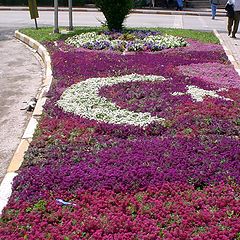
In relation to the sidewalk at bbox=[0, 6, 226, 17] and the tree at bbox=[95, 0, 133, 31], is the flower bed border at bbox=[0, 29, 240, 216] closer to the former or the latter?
the tree at bbox=[95, 0, 133, 31]

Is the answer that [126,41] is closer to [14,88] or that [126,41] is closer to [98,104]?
[14,88]

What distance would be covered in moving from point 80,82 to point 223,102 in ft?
9.30

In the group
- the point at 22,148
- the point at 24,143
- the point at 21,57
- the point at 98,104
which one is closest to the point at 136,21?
the point at 21,57

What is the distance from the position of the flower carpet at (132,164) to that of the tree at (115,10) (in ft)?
20.6

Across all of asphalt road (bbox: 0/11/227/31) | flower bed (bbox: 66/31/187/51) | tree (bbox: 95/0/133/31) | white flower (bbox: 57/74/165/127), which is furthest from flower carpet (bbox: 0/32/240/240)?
asphalt road (bbox: 0/11/227/31)

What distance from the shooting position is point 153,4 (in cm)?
3056

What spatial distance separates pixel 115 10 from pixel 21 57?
379cm

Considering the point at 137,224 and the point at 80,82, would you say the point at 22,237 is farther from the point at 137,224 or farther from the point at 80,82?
the point at 80,82

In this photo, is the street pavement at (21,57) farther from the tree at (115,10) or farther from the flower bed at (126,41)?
the tree at (115,10)

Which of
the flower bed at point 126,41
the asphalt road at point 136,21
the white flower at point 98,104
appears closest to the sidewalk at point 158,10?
the asphalt road at point 136,21

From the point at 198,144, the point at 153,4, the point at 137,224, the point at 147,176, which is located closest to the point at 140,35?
the point at 198,144

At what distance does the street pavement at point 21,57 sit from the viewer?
6.83 m

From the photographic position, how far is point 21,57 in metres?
12.7

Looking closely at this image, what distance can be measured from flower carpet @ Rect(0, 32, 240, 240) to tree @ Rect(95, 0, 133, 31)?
6280 mm
